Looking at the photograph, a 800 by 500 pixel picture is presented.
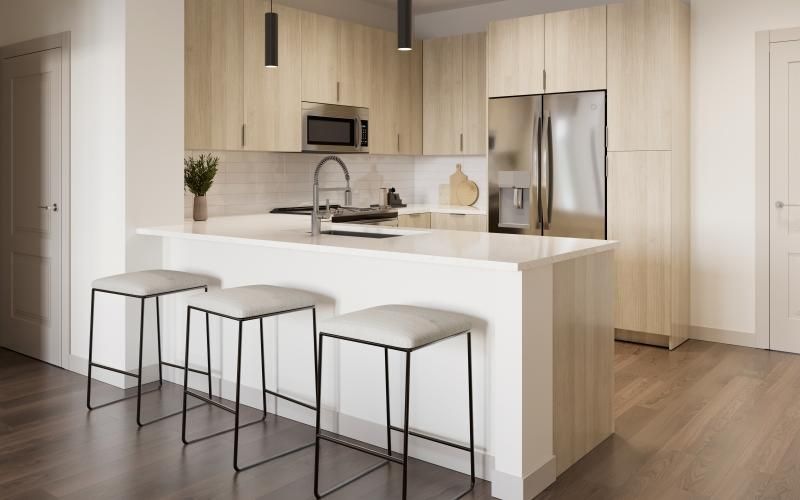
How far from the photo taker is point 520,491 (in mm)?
2748

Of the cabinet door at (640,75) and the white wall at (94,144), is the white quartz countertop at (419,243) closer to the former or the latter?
the white wall at (94,144)

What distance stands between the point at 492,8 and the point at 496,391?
4.61 m

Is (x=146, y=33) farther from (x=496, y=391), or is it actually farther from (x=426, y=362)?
(x=496, y=391)

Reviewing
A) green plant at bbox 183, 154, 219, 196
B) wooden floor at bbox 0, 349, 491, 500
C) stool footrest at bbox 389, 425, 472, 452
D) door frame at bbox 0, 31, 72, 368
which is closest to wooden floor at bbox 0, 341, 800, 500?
wooden floor at bbox 0, 349, 491, 500

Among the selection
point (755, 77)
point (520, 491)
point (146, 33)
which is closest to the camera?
point (520, 491)

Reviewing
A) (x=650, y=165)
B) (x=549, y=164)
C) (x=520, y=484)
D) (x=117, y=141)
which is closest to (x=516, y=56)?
(x=549, y=164)

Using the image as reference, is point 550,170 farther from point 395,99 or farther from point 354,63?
point 354,63

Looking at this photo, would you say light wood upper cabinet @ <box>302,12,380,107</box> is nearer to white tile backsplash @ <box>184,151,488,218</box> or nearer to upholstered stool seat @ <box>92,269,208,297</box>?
white tile backsplash @ <box>184,151,488,218</box>

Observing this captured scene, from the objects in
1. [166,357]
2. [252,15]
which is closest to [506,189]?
[252,15]

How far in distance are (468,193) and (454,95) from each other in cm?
89

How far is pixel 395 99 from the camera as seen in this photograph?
21.0 ft

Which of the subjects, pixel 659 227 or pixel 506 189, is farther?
pixel 506 189

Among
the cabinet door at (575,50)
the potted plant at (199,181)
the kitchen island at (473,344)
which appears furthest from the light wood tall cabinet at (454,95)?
the kitchen island at (473,344)

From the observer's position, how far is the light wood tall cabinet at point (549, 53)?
5.32 meters
